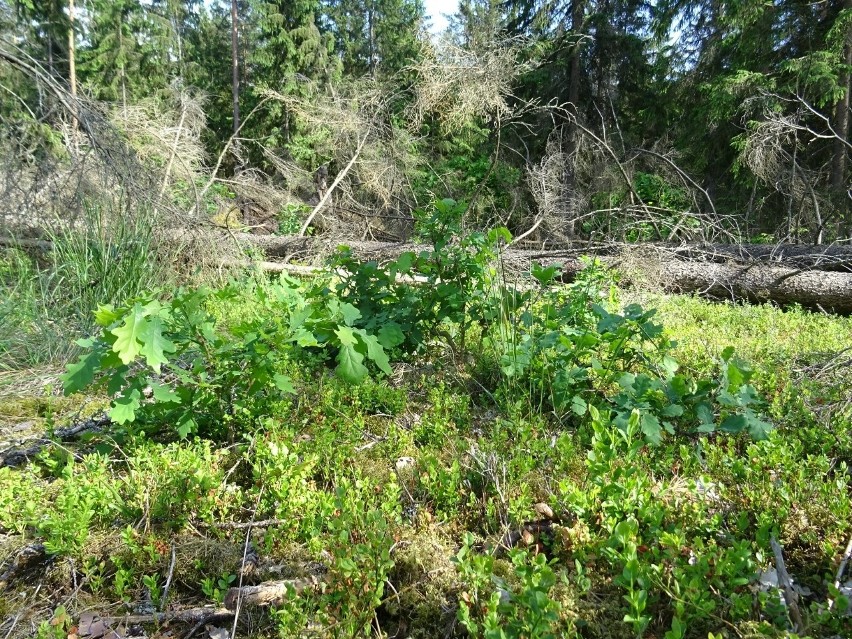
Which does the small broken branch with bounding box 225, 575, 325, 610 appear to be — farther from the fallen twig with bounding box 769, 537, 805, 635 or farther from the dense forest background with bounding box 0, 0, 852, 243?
the dense forest background with bounding box 0, 0, 852, 243

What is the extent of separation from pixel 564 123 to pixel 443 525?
40.9 ft

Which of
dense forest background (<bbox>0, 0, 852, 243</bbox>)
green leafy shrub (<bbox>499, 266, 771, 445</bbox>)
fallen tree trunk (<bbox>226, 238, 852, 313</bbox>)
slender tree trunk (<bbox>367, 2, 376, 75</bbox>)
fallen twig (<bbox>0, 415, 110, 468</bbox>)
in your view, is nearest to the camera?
green leafy shrub (<bbox>499, 266, 771, 445</bbox>)

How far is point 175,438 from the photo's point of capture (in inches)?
104

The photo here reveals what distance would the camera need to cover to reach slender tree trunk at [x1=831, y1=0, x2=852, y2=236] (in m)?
8.78

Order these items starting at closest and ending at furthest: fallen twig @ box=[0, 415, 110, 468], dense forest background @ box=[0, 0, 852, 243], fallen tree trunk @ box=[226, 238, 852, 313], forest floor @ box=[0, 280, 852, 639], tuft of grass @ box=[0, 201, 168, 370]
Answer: forest floor @ box=[0, 280, 852, 639] < fallen twig @ box=[0, 415, 110, 468] < tuft of grass @ box=[0, 201, 168, 370] < fallen tree trunk @ box=[226, 238, 852, 313] < dense forest background @ box=[0, 0, 852, 243]

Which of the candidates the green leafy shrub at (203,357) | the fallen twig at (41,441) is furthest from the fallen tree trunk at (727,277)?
the fallen twig at (41,441)

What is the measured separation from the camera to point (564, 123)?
494 inches

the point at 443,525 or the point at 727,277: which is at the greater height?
the point at 727,277

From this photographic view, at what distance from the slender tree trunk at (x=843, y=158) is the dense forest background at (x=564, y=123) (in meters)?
0.04

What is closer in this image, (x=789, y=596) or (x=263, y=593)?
(x=789, y=596)

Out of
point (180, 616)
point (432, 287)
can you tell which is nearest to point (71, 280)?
point (432, 287)

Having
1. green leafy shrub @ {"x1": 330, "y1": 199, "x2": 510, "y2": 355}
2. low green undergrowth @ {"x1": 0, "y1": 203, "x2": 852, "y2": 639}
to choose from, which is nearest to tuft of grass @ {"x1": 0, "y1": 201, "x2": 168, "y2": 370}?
low green undergrowth @ {"x1": 0, "y1": 203, "x2": 852, "y2": 639}

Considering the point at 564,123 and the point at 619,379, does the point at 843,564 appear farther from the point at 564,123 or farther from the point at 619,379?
the point at 564,123

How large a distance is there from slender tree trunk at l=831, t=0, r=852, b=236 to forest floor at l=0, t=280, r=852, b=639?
8.28m
